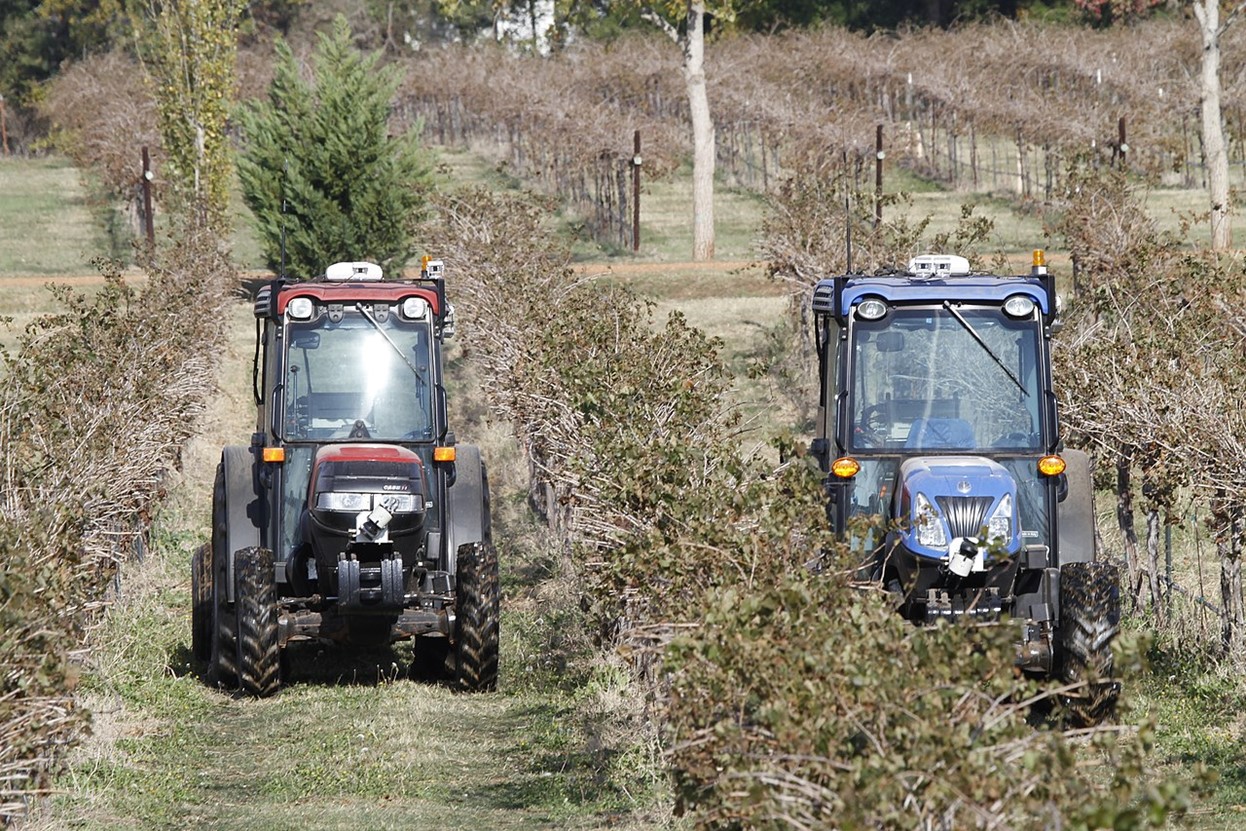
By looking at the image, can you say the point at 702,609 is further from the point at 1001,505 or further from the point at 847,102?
the point at 847,102

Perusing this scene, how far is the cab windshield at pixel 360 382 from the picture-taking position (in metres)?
11.3

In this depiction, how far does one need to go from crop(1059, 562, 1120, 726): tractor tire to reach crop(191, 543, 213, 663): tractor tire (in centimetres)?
560

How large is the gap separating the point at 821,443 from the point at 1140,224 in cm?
1344

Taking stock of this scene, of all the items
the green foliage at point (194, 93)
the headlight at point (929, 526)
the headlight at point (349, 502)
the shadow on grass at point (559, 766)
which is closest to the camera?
the shadow on grass at point (559, 766)

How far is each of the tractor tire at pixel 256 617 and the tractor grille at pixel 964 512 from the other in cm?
402

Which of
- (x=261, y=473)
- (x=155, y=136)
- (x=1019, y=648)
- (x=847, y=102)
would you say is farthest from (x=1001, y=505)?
(x=847, y=102)

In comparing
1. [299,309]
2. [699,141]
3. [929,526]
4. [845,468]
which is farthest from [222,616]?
[699,141]

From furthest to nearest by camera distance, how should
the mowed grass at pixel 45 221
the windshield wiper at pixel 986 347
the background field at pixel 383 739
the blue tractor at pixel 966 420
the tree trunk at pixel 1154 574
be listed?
the mowed grass at pixel 45 221
the tree trunk at pixel 1154 574
the windshield wiper at pixel 986 347
the blue tractor at pixel 966 420
the background field at pixel 383 739

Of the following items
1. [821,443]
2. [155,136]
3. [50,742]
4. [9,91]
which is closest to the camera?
[50,742]

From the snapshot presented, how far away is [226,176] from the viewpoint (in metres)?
32.8

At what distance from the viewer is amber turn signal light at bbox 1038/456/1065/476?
31.6 feet

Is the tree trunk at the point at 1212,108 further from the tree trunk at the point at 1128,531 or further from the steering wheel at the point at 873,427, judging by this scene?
the steering wheel at the point at 873,427

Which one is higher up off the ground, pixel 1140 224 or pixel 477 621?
pixel 1140 224

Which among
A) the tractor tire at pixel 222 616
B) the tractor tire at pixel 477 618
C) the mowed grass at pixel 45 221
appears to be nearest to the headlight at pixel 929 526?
the tractor tire at pixel 477 618
